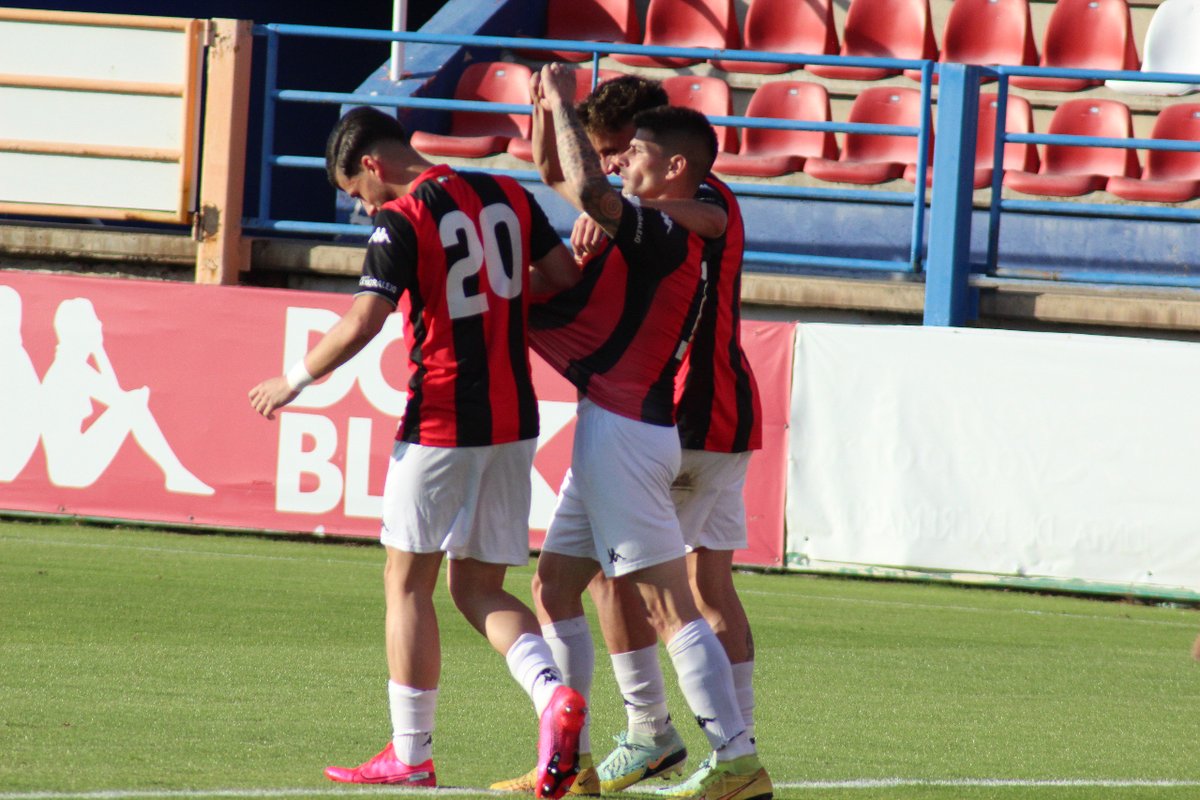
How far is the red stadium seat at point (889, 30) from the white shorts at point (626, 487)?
10.6 m

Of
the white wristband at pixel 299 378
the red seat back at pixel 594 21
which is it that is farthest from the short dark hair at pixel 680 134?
the red seat back at pixel 594 21

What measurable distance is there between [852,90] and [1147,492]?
567cm

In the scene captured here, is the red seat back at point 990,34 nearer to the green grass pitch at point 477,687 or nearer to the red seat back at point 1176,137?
the red seat back at point 1176,137

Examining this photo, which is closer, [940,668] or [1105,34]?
[940,668]

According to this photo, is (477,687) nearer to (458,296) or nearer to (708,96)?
(458,296)

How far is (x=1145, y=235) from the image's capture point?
12.1 m

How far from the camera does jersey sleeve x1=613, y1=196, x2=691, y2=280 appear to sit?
4320 millimetres

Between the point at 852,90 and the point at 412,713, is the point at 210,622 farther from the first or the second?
the point at 852,90

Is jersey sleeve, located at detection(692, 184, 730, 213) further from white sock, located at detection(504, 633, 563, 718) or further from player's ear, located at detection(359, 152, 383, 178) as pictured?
white sock, located at detection(504, 633, 563, 718)

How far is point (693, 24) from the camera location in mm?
15031

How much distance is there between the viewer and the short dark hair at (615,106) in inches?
185

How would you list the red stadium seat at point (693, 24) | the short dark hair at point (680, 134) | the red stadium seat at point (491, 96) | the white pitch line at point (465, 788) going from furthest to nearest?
the red stadium seat at point (693, 24) < the red stadium seat at point (491, 96) < the short dark hair at point (680, 134) < the white pitch line at point (465, 788)

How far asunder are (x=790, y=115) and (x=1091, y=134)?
234 cm

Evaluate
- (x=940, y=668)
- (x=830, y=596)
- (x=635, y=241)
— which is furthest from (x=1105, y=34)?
(x=635, y=241)
